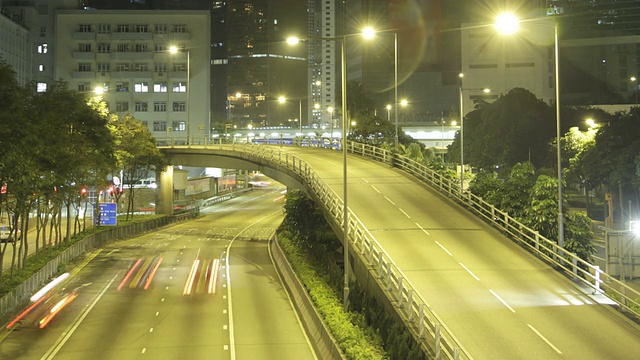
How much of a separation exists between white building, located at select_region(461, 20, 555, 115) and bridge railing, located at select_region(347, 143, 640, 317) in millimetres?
58735

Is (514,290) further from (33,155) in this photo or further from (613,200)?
(613,200)

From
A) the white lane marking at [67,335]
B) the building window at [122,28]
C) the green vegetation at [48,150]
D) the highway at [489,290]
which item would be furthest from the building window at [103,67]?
the highway at [489,290]

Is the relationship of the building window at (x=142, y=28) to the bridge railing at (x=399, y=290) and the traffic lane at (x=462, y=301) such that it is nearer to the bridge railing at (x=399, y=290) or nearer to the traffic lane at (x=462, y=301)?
the bridge railing at (x=399, y=290)

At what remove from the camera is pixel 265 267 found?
126ft

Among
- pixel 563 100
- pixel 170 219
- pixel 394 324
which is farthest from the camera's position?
pixel 563 100

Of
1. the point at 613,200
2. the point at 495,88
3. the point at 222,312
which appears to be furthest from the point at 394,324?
the point at 495,88

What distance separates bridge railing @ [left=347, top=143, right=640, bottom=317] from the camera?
64.9 feet

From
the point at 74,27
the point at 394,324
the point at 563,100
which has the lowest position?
the point at 394,324

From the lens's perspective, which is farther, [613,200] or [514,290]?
[613,200]

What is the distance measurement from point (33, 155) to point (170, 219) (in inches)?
1466

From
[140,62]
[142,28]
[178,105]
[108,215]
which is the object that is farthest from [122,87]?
[108,215]

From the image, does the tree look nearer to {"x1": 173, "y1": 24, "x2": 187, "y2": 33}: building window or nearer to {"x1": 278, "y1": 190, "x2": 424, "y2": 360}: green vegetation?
{"x1": 278, "y1": 190, "x2": 424, "y2": 360}: green vegetation

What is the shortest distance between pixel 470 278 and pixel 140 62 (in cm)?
8552

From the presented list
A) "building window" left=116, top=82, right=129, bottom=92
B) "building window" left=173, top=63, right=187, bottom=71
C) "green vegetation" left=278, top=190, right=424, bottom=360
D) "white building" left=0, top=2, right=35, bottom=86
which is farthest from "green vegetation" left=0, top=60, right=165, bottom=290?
"white building" left=0, top=2, right=35, bottom=86
